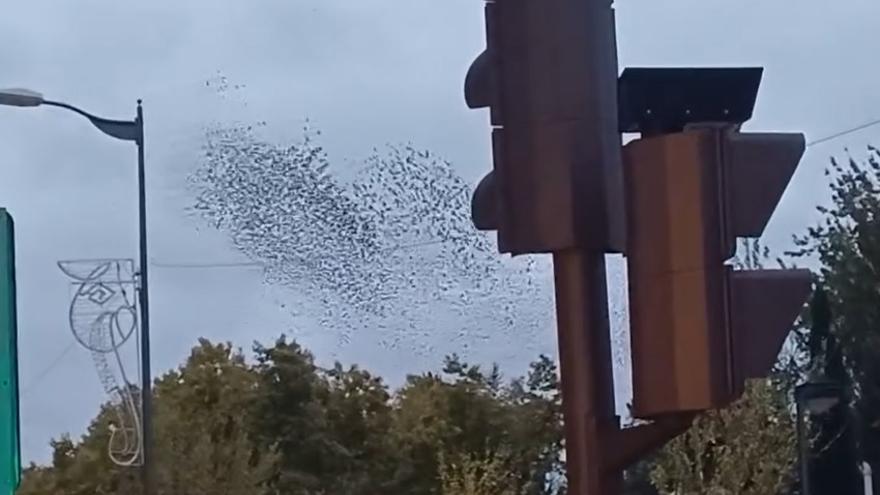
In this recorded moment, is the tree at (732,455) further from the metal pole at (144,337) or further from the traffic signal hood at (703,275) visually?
the traffic signal hood at (703,275)

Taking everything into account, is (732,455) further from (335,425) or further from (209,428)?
(335,425)

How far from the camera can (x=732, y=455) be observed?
2105 cm

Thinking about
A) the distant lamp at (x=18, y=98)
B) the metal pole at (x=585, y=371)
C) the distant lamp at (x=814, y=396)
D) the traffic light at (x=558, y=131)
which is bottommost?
the metal pole at (x=585, y=371)

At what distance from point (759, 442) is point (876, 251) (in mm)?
17335

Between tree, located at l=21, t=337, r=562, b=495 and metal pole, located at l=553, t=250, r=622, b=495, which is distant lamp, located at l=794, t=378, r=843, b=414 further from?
tree, located at l=21, t=337, r=562, b=495

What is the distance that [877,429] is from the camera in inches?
1564

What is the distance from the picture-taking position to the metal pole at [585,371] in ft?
11.4

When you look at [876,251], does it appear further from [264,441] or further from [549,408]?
[264,441]

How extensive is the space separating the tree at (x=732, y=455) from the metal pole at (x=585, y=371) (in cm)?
1713

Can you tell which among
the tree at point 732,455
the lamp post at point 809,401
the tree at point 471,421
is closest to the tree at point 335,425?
the tree at point 471,421

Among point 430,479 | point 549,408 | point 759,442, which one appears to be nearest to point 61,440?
point 430,479

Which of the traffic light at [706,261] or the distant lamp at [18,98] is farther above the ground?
the distant lamp at [18,98]

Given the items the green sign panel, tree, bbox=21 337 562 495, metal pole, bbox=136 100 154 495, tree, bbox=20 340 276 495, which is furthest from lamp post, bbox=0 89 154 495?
the green sign panel

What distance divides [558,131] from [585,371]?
462 mm
